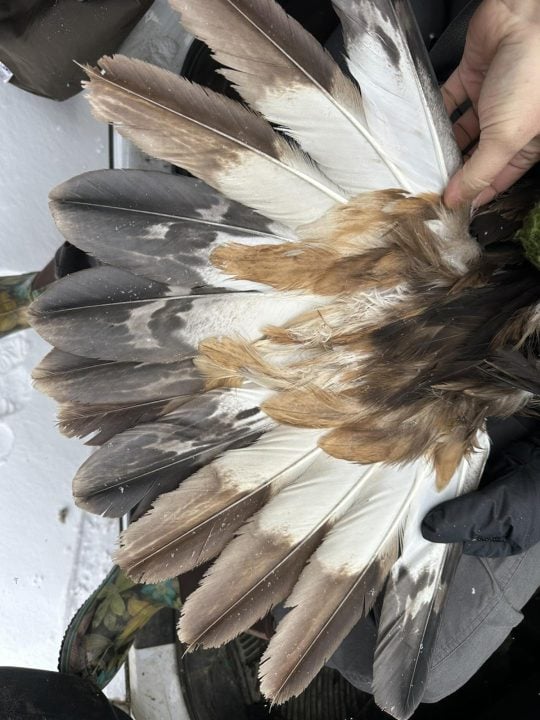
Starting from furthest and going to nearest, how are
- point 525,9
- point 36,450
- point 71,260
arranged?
point 36,450, point 71,260, point 525,9

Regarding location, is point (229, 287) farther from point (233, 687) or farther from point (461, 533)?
point (233, 687)

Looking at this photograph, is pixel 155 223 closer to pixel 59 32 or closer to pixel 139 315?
pixel 139 315

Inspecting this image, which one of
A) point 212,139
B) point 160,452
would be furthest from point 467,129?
point 160,452

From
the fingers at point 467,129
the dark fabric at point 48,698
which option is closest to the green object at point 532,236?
the fingers at point 467,129

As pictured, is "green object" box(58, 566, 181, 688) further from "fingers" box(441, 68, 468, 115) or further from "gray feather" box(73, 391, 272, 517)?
"fingers" box(441, 68, 468, 115)

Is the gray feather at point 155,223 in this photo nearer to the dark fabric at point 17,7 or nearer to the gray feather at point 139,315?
the gray feather at point 139,315

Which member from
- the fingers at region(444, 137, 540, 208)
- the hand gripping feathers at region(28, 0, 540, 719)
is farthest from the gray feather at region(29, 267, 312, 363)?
the fingers at region(444, 137, 540, 208)
